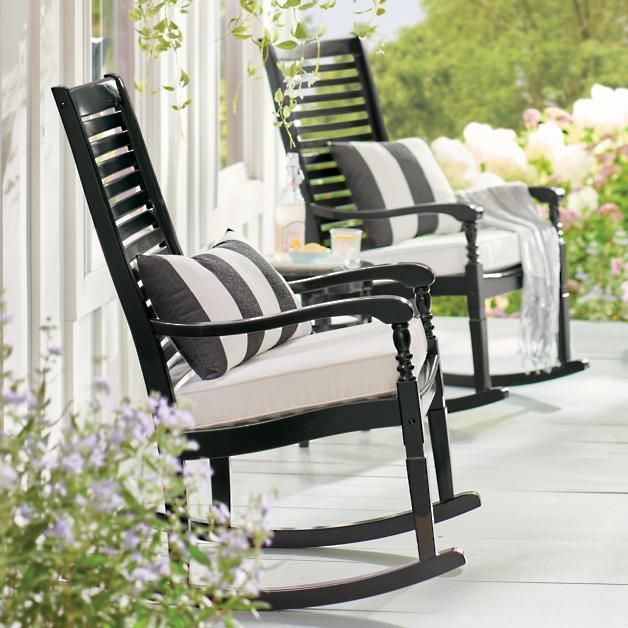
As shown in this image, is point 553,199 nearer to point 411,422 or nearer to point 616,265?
point 616,265

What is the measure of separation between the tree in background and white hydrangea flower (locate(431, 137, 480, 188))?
10.5 ft

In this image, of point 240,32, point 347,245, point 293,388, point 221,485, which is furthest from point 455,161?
point 293,388

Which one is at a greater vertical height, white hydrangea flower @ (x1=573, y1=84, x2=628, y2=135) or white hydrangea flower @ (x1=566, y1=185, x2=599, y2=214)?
white hydrangea flower @ (x1=573, y1=84, x2=628, y2=135)

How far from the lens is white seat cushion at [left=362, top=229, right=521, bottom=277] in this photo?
3.66 metres

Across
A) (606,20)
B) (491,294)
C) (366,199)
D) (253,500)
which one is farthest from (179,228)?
(606,20)

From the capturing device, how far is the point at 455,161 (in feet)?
17.7

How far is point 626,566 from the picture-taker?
2.42m

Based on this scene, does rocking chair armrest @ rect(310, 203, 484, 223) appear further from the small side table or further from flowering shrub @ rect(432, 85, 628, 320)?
flowering shrub @ rect(432, 85, 628, 320)

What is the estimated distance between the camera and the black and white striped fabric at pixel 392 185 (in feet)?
12.6

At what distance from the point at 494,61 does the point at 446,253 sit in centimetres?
528

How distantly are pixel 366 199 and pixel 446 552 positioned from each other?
1.77 m

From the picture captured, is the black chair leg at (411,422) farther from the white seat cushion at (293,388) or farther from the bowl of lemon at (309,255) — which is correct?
the bowl of lemon at (309,255)

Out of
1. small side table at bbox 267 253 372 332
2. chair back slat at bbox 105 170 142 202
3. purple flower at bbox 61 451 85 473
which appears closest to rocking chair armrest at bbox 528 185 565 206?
small side table at bbox 267 253 372 332

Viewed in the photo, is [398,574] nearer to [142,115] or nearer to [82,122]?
[82,122]
